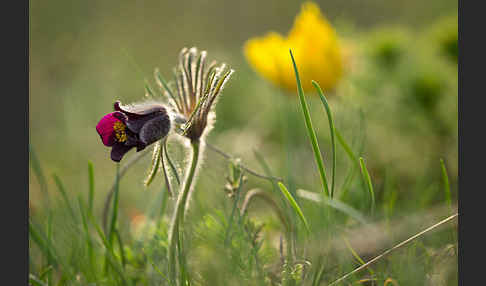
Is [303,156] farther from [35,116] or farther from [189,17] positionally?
[189,17]

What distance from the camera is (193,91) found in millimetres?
893

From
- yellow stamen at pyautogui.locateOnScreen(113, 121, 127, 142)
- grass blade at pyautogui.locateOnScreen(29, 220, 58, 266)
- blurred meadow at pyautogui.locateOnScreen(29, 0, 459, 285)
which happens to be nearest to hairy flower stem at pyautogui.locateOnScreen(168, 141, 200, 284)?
blurred meadow at pyautogui.locateOnScreen(29, 0, 459, 285)

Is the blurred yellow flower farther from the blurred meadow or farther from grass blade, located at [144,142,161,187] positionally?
grass blade, located at [144,142,161,187]

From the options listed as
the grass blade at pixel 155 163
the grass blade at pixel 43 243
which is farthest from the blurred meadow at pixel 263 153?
the grass blade at pixel 155 163

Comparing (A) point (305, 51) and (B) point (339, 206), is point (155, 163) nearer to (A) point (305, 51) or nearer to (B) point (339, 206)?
(B) point (339, 206)

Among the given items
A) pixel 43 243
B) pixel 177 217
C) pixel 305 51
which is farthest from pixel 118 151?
pixel 305 51

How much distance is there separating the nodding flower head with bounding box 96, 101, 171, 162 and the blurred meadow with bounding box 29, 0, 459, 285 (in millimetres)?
119

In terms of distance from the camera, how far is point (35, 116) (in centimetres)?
269

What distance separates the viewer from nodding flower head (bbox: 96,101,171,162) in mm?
783

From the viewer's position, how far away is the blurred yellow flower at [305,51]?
5.58ft

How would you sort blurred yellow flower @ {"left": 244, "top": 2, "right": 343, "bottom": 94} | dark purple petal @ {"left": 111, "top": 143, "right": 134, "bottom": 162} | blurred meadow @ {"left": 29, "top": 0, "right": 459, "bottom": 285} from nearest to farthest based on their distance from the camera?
dark purple petal @ {"left": 111, "top": 143, "right": 134, "bottom": 162}, blurred meadow @ {"left": 29, "top": 0, "right": 459, "bottom": 285}, blurred yellow flower @ {"left": 244, "top": 2, "right": 343, "bottom": 94}

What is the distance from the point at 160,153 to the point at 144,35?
2990mm

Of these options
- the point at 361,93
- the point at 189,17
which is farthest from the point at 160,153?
the point at 189,17

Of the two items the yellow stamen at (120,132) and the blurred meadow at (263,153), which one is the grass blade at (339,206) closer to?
the blurred meadow at (263,153)
